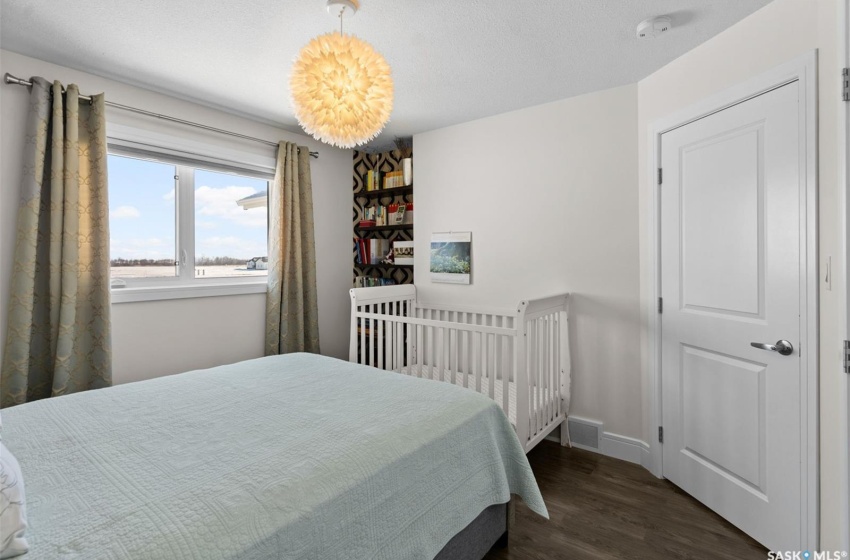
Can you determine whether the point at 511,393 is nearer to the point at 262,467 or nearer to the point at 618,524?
the point at 618,524

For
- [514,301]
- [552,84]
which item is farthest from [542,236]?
[552,84]

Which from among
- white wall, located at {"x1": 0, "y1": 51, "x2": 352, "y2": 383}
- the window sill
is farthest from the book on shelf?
the window sill

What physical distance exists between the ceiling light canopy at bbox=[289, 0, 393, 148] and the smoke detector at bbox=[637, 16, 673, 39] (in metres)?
1.27

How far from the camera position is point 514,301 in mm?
3010

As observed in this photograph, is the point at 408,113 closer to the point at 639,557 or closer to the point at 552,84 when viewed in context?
the point at 552,84

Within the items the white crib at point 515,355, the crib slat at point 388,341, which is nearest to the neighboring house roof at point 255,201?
the white crib at point 515,355

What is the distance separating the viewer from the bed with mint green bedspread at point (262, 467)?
32.9 inches

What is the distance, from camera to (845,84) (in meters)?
1.31

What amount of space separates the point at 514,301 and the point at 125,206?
270cm

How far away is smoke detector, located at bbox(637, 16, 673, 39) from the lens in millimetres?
1837

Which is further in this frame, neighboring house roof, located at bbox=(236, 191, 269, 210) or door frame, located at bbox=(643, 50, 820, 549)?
neighboring house roof, located at bbox=(236, 191, 269, 210)

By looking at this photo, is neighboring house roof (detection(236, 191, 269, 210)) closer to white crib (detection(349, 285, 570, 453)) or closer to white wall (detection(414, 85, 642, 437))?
white crib (detection(349, 285, 570, 453))

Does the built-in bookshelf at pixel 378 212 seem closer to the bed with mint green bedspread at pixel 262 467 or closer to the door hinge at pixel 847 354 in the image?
the bed with mint green bedspread at pixel 262 467

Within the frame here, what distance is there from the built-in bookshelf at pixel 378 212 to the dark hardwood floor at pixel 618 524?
2180 mm
